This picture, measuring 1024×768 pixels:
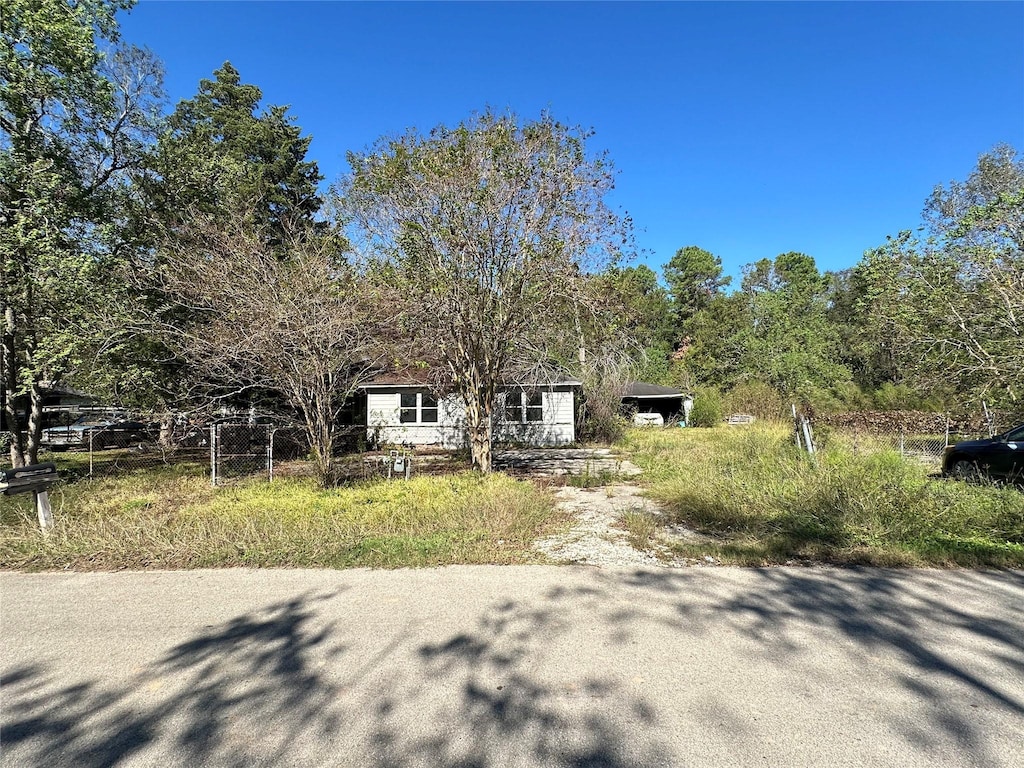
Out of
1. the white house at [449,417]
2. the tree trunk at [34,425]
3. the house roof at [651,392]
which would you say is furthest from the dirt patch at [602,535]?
the house roof at [651,392]

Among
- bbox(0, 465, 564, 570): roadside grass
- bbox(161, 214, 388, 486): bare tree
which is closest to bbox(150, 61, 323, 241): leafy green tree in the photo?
bbox(161, 214, 388, 486): bare tree

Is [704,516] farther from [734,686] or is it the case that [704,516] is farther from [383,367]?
[383,367]

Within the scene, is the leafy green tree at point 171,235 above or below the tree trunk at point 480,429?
above

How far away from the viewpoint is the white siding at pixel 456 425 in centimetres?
1978

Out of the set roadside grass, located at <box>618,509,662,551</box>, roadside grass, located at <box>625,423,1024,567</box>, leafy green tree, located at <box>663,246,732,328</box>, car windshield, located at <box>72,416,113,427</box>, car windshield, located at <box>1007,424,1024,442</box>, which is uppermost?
leafy green tree, located at <box>663,246,732,328</box>

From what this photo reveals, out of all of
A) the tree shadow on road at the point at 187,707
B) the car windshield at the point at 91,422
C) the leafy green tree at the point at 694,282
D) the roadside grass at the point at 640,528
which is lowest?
the tree shadow on road at the point at 187,707

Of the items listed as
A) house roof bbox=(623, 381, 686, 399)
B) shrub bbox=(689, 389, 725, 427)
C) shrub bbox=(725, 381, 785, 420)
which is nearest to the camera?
shrub bbox=(689, 389, 725, 427)

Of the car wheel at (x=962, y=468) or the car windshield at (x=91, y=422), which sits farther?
the car windshield at (x=91, y=422)

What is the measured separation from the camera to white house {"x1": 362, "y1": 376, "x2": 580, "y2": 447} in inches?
777

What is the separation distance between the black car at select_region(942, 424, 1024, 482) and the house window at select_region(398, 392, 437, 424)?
15185 millimetres

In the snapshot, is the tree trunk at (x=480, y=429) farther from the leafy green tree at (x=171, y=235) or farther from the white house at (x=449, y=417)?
the white house at (x=449, y=417)

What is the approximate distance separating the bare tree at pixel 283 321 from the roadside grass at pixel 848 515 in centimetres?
587

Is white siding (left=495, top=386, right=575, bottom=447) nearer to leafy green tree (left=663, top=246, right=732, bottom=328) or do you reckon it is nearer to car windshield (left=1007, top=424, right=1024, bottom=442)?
car windshield (left=1007, top=424, right=1024, bottom=442)

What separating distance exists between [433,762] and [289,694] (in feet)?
3.45
